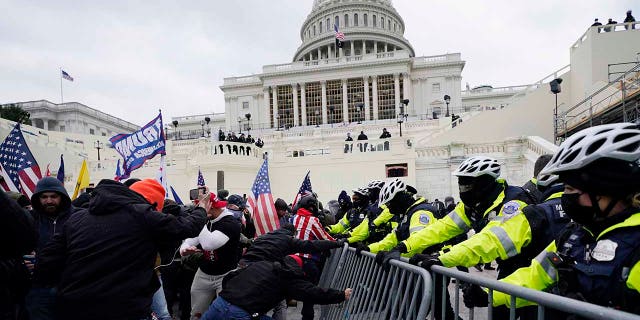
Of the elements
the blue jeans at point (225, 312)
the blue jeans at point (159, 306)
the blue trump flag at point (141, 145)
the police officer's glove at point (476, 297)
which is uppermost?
the blue trump flag at point (141, 145)

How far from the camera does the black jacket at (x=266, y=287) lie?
11.5 ft

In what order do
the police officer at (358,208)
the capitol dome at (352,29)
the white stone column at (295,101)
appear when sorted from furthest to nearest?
the capitol dome at (352,29)
the white stone column at (295,101)
the police officer at (358,208)

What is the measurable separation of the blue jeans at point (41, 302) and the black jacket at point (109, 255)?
5.8 inches

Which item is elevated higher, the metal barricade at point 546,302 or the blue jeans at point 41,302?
the metal barricade at point 546,302

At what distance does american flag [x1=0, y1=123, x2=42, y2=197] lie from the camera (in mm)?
6305

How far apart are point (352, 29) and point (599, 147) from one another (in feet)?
255

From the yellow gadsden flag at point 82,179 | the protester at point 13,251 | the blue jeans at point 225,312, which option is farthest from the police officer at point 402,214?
the yellow gadsden flag at point 82,179

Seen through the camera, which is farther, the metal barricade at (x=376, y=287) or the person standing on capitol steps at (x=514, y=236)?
the metal barricade at (x=376, y=287)

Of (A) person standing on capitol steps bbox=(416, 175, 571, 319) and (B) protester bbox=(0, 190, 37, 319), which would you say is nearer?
(B) protester bbox=(0, 190, 37, 319)

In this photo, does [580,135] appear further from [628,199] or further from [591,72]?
[591,72]

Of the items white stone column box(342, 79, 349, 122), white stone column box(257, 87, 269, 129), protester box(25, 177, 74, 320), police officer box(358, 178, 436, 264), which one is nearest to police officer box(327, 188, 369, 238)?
police officer box(358, 178, 436, 264)

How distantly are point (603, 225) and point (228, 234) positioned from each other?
350 cm

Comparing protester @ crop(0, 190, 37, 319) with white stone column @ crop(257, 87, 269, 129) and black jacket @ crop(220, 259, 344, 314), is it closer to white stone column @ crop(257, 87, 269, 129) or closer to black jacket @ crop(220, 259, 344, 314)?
black jacket @ crop(220, 259, 344, 314)

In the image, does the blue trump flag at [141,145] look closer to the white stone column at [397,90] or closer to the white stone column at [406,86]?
the white stone column at [397,90]
